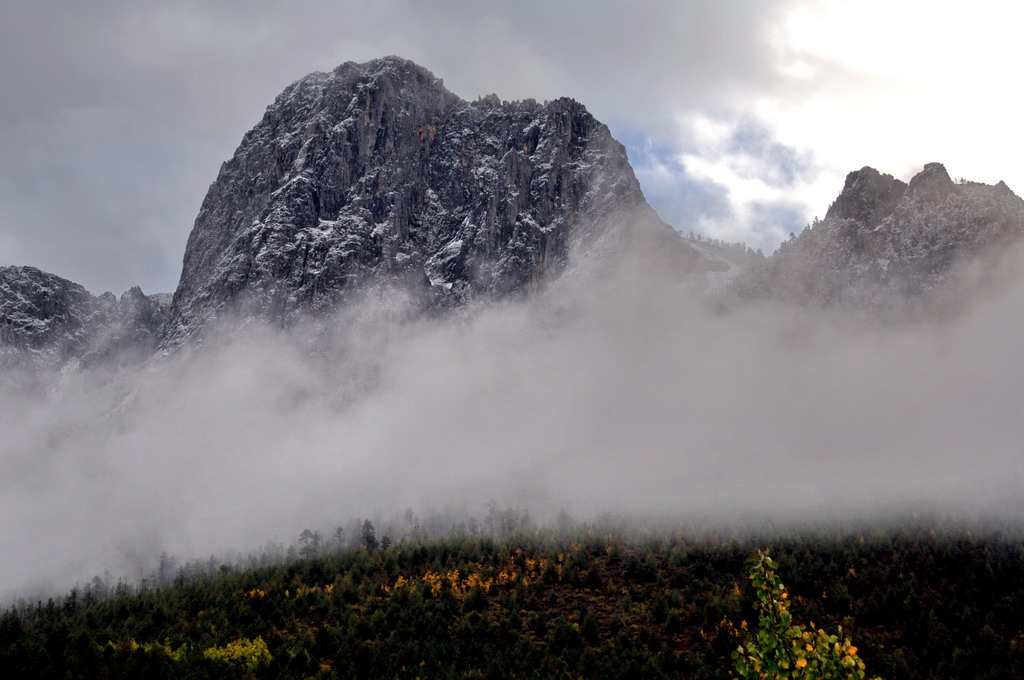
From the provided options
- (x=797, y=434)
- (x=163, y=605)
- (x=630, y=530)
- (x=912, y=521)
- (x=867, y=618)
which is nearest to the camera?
(x=867, y=618)

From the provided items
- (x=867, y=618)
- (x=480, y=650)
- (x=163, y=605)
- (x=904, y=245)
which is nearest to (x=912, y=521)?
(x=867, y=618)

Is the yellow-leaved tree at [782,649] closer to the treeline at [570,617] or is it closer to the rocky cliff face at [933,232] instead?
the treeline at [570,617]

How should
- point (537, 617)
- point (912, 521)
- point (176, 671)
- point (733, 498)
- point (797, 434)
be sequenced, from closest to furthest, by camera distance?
point (176, 671), point (537, 617), point (912, 521), point (733, 498), point (797, 434)

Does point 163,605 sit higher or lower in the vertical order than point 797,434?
lower

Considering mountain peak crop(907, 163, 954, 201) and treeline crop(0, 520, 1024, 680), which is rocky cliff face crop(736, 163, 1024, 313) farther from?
treeline crop(0, 520, 1024, 680)

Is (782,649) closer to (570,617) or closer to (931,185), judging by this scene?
(570,617)

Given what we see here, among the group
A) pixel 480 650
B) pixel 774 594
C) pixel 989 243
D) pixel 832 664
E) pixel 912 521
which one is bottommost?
pixel 480 650

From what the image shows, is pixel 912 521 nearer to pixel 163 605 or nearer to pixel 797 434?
pixel 163 605

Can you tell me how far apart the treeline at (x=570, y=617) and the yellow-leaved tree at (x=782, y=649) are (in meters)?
26.1

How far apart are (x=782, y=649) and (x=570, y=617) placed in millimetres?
42827

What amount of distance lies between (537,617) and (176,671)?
2479cm

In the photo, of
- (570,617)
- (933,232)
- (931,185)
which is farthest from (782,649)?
(931,185)

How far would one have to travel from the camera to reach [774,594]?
12.0m

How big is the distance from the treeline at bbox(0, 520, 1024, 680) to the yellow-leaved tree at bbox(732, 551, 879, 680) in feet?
85.5
